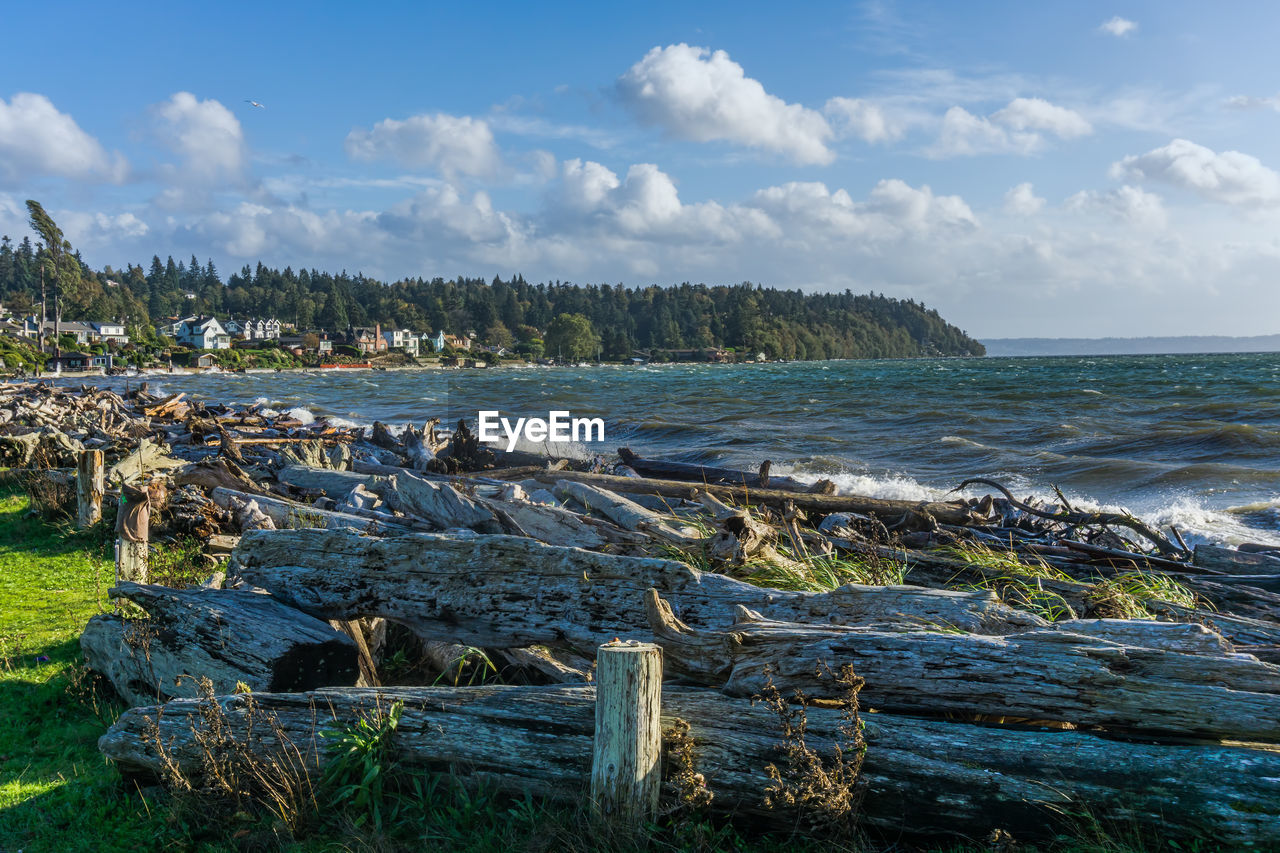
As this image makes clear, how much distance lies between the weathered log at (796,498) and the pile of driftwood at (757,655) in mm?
1001

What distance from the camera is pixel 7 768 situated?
192 inches

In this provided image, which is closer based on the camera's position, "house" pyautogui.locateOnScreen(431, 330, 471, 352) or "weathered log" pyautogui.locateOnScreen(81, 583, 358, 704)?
"weathered log" pyautogui.locateOnScreen(81, 583, 358, 704)

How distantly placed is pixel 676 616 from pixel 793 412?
29333 millimetres

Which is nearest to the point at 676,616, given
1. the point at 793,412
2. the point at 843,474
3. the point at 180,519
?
the point at 180,519

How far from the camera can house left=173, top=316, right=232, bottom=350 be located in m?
130

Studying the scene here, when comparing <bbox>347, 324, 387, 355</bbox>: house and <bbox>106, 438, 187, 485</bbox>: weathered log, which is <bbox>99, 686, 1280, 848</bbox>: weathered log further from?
<bbox>347, 324, 387, 355</bbox>: house

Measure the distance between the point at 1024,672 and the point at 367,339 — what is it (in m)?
165

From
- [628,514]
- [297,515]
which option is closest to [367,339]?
[297,515]

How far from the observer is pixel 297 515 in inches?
369

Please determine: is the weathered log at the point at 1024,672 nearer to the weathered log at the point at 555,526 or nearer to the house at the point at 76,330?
the weathered log at the point at 555,526

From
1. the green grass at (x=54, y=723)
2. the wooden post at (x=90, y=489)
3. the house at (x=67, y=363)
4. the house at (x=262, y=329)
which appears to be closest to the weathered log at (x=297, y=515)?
the wooden post at (x=90, y=489)

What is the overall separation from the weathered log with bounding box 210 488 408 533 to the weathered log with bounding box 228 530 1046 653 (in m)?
2.40

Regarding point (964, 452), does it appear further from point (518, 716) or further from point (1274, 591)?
point (518, 716)

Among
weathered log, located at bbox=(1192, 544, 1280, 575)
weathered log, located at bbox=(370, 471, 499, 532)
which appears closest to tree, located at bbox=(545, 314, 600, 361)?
weathered log, located at bbox=(370, 471, 499, 532)
